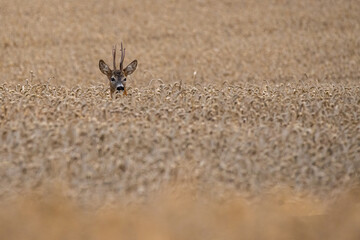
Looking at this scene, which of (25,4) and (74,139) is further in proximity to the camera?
(25,4)

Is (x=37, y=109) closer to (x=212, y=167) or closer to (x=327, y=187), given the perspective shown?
(x=212, y=167)

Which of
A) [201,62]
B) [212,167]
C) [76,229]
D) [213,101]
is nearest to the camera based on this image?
[76,229]

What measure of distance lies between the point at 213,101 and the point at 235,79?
12943 millimetres

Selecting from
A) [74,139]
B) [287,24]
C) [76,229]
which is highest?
[287,24]

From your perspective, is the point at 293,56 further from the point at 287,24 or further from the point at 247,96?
the point at 247,96

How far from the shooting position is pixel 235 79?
2230 cm

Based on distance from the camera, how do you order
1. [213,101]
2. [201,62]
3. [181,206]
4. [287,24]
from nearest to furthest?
Result: [181,206] < [213,101] < [201,62] < [287,24]

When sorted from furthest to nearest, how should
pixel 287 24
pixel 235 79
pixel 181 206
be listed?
pixel 287 24
pixel 235 79
pixel 181 206

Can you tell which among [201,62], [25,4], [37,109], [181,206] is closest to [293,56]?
[201,62]

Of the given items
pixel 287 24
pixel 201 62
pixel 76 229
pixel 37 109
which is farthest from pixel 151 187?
pixel 287 24

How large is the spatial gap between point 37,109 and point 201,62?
1668cm

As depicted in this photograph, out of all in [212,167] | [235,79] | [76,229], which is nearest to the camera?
[76,229]

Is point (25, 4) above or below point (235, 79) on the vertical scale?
above

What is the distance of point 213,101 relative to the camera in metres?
9.48
